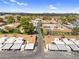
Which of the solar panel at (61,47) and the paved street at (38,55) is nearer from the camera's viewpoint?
the paved street at (38,55)

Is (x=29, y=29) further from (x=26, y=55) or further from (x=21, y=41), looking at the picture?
(x=26, y=55)

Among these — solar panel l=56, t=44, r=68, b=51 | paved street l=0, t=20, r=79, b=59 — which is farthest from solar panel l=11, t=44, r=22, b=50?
solar panel l=56, t=44, r=68, b=51

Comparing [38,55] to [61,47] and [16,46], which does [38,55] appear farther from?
[16,46]

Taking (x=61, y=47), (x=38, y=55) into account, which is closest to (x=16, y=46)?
(x=38, y=55)

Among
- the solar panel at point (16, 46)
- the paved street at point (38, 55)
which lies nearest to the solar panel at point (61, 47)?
the paved street at point (38, 55)

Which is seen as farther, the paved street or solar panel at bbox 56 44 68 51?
solar panel at bbox 56 44 68 51

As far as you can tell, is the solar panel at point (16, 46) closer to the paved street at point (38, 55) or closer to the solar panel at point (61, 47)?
the paved street at point (38, 55)

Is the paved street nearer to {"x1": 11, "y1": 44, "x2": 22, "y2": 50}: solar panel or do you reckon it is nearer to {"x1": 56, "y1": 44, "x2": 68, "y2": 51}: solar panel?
{"x1": 56, "y1": 44, "x2": 68, "y2": 51}: solar panel

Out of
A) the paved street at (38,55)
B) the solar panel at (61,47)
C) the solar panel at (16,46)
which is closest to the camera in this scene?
the paved street at (38,55)

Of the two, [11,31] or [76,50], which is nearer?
[76,50]

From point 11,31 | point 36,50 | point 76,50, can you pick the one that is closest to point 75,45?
point 76,50

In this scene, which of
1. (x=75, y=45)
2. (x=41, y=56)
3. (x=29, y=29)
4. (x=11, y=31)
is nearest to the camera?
(x=41, y=56)
